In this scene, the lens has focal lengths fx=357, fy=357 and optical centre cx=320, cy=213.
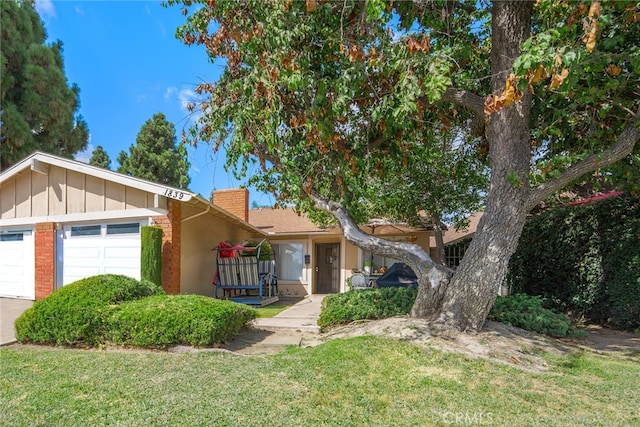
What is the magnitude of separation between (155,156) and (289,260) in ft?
48.4

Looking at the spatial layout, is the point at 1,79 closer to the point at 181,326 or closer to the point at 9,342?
the point at 9,342

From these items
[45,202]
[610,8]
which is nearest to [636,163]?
[610,8]

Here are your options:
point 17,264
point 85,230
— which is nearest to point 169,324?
point 85,230

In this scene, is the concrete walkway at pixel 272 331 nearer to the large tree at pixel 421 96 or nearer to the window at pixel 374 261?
the large tree at pixel 421 96

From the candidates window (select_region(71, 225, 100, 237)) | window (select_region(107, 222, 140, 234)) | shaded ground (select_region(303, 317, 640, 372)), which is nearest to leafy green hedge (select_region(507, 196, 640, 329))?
shaded ground (select_region(303, 317, 640, 372))

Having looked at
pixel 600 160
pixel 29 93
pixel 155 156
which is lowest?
pixel 600 160

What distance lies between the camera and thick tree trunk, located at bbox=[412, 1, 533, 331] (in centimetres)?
602

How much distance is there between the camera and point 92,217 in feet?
35.4

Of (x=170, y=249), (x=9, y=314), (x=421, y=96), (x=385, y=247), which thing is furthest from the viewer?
(x=170, y=249)

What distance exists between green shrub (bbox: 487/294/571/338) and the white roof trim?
7742 millimetres

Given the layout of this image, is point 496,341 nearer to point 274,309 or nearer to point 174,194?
point 274,309

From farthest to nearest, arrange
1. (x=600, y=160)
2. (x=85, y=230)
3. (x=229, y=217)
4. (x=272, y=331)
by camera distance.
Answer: (x=229, y=217), (x=85, y=230), (x=272, y=331), (x=600, y=160)

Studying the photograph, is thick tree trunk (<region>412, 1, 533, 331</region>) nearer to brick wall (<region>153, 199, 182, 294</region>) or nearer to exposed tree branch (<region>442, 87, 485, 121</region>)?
exposed tree branch (<region>442, 87, 485, 121</region>)

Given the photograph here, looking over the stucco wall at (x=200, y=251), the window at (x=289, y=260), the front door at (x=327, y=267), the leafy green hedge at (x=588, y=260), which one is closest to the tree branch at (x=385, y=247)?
the leafy green hedge at (x=588, y=260)
